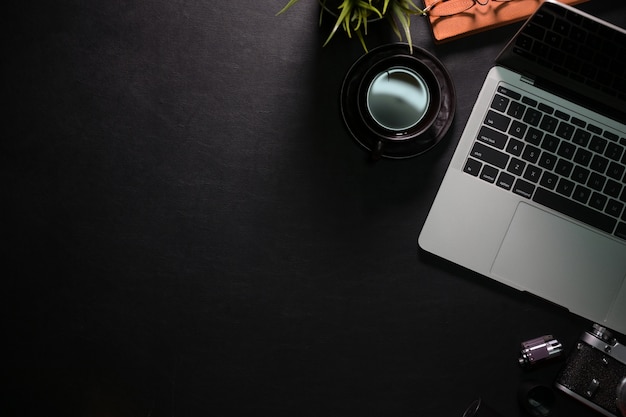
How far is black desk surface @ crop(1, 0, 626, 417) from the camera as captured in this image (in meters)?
0.99

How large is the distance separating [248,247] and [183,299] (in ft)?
0.43

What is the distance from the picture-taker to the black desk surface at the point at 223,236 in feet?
3.25

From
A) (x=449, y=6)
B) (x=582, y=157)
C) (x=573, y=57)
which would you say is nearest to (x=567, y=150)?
(x=582, y=157)

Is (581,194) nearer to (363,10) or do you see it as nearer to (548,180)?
(548,180)

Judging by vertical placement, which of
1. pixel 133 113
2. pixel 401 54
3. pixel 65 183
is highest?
pixel 401 54

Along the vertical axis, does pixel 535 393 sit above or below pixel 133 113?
below

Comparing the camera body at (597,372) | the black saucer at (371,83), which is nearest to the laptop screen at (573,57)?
the black saucer at (371,83)

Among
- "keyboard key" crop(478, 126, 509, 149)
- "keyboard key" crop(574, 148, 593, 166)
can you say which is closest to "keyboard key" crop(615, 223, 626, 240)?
"keyboard key" crop(574, 148, 593, 166)

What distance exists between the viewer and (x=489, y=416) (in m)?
0.98

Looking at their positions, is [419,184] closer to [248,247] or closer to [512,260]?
[512,260]

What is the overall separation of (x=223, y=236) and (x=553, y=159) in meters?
0.51

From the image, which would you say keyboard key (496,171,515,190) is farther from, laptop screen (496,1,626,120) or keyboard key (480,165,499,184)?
laptop screen (496,1,626,120)

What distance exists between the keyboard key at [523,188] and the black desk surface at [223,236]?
114 millimetres

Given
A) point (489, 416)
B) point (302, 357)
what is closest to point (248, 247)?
point (302, 357)
